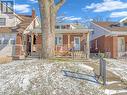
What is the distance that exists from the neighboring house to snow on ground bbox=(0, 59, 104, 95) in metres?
17.5

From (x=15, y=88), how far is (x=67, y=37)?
2280cm

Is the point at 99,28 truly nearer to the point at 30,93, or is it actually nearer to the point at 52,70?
the point at 52,70

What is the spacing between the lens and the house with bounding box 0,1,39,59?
31844 mm

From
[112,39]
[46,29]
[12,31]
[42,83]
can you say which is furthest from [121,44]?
→ [42,83]

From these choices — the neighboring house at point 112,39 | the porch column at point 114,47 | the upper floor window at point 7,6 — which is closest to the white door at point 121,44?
the neighboring house at point 112,39

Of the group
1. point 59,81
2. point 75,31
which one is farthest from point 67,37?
point 59,81

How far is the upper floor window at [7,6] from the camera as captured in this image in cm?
3728

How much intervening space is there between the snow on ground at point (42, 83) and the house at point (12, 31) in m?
15.4

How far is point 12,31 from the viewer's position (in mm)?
33875

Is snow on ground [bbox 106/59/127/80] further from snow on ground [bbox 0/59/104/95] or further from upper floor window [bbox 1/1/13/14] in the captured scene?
upper floor window [bbox 1/1/13/14]

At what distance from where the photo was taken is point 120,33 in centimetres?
3134

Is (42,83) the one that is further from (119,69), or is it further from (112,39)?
(112,39)

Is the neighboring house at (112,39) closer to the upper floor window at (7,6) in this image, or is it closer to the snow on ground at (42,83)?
the upper floor window at (7,6)

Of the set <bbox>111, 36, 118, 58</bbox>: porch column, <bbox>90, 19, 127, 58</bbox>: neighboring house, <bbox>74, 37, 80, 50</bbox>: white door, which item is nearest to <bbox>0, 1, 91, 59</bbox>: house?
<bbox>74, 37, 80, 50</bbox>: white door
